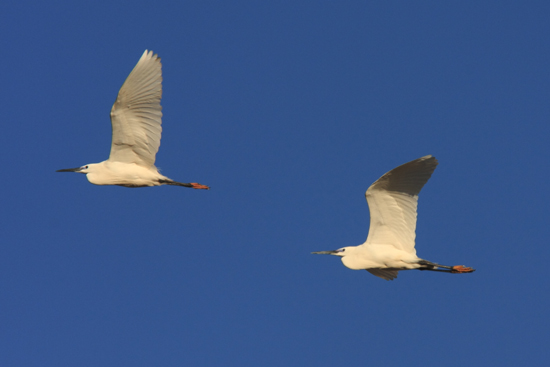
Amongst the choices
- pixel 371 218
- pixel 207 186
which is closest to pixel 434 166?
pixel 371 218

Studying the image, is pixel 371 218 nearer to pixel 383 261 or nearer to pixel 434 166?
pixel 383 261

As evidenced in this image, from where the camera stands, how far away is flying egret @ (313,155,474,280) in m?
15.7

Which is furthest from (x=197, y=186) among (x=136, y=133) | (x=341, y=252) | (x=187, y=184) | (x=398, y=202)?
(x=398, y=202)

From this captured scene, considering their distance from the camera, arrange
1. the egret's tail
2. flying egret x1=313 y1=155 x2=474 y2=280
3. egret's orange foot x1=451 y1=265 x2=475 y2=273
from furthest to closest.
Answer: the egret's tail < egret's orange foot x1=451 y1=265 x2=475 y2=273 < flying egret x1=313 y1=155 x2=474 y2=280

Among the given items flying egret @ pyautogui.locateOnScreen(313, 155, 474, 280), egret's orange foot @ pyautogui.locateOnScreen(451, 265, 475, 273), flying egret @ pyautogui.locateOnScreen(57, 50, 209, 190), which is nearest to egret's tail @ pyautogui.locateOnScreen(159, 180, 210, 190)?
flying egret @ pyautogui.locateOnScreen(57, 50, 209, 190)

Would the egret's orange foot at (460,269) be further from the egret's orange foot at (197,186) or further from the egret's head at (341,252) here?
the egret's orange foot at (197,186)

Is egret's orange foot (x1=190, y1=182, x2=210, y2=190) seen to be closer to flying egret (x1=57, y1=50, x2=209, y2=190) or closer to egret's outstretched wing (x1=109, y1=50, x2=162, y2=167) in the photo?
flying egret (x1=57, y1=50, x2=209, y2=190)

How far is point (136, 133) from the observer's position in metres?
17.5

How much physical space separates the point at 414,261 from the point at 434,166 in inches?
97.8

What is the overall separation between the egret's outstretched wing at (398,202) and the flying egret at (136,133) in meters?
4.89

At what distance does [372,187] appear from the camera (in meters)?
15.9

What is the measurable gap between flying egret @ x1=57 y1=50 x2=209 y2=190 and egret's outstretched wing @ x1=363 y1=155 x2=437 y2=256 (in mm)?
4895


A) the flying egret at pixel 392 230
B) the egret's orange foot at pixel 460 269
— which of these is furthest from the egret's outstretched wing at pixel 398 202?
the egret's orange foot at pixel 460 269

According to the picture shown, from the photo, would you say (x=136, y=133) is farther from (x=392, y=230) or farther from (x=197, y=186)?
(x=392, y=230)
